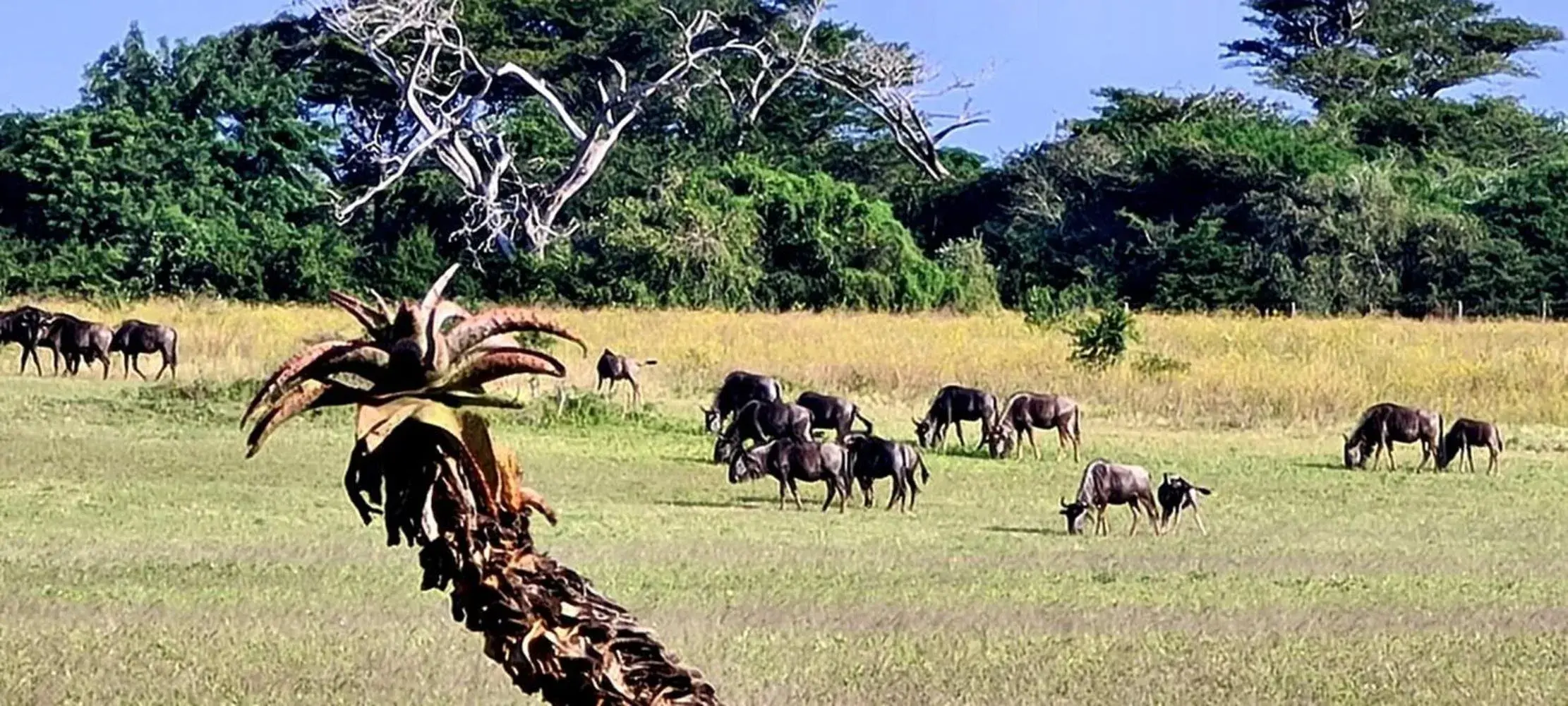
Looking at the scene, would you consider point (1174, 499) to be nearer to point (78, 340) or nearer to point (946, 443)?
point (946, 443)

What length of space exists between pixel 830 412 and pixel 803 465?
4.39m

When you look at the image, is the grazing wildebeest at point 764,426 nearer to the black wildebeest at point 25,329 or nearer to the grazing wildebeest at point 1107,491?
the grazing wildebeest at point 1107,491

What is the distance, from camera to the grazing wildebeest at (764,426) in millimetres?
17688

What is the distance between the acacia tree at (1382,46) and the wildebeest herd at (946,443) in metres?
33.9

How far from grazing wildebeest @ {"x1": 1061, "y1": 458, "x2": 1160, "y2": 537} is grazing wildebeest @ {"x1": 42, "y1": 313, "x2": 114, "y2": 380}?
45.5ft

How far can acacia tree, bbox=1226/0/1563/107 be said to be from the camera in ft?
180

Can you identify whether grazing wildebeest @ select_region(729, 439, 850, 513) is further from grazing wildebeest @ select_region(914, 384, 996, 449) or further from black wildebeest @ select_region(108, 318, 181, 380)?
black wildebeest @ select_region(108, 318, 181, 380)

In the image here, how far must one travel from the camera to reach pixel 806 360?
2706cm

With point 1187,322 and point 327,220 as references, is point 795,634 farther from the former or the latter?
point 327,220

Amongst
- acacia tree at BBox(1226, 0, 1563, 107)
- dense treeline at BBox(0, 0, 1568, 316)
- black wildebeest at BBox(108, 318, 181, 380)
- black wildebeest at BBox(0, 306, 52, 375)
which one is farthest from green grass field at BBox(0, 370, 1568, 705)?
acacia tree at BBox(1226, 0, 1563, 107)

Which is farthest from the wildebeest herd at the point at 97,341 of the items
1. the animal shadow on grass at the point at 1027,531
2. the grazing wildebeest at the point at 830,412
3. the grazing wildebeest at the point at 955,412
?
the animal shadow on grass at the point at 1027,531

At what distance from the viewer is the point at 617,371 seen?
22.4m

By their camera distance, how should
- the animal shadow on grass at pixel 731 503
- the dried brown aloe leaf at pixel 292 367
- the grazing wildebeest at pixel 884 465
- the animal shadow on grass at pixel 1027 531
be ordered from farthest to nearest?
the animal shadow on grass at pixel 731 503 < the grazing wildebeest at pixel 884 465 < the animal shadow on grass at pixel 1027 531 < the dried brown aloe leaf at pixel 292 367

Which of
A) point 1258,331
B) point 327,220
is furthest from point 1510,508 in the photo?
point 327,220
